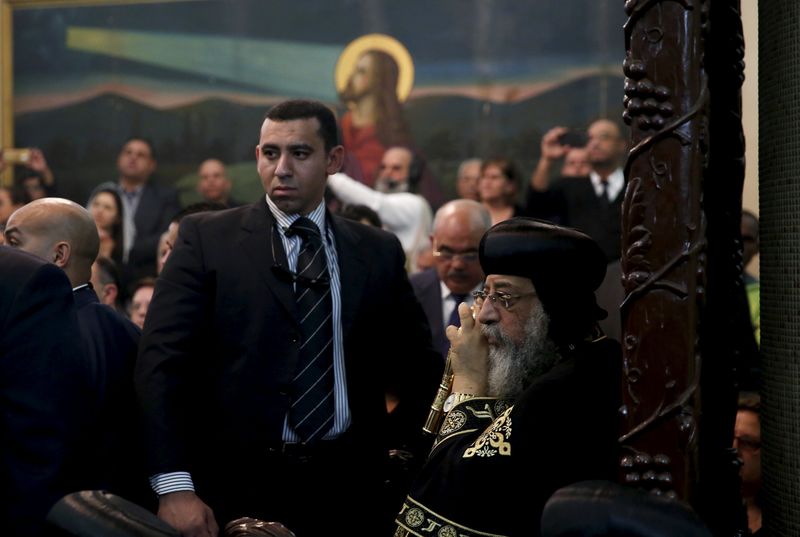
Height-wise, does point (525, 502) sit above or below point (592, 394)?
below

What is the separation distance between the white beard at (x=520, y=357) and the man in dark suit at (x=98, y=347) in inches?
45.4

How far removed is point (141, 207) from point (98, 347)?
6.14 m

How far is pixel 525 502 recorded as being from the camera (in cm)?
288

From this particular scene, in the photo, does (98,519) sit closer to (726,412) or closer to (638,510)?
(638,510)

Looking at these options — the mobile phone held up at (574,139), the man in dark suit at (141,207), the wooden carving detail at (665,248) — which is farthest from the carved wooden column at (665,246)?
the man in dark suit at (141,207)

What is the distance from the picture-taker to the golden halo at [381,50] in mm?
9531

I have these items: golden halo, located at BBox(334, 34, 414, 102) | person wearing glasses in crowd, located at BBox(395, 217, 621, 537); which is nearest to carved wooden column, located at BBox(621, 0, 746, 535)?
person wearing glasses in crowd, located at BBox(395, 217, 621, 537)

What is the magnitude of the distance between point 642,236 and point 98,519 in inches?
47.0

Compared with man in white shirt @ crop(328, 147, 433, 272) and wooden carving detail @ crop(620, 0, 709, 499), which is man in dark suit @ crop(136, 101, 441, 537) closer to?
wooden carving detail @ crop(620, 0, 709, 499)

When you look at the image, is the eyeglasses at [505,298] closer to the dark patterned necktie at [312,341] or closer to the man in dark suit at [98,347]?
the dark patterned necktie at [312,341]

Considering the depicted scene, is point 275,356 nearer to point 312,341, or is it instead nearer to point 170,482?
point 312,341

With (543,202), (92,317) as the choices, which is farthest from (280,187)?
(543,202)

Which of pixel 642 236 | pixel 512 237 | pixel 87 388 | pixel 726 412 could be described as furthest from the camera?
pixel 512 237

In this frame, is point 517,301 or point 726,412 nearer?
point 726,412
